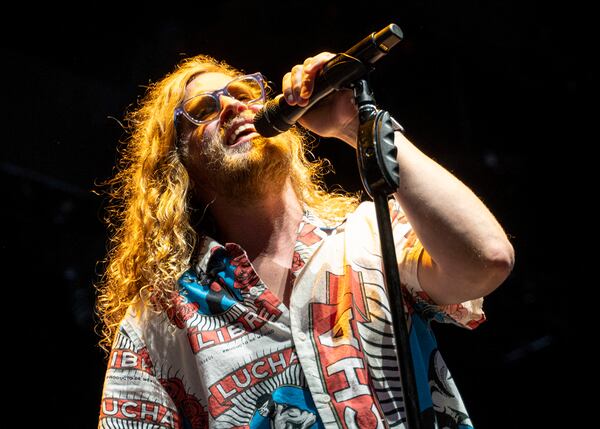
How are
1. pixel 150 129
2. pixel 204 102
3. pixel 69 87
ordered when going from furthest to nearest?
1. pixel 69 87
2. pixel 150 129
3. pixel 204 102

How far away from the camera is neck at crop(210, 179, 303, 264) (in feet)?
5.90

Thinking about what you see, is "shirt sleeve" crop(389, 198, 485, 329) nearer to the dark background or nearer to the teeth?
the teeth

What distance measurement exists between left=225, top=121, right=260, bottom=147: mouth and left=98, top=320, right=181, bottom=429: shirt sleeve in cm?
58

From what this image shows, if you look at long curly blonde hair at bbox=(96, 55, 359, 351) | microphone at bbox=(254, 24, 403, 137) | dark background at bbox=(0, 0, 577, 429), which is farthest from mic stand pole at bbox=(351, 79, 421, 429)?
dark background at bbox=(0, 0, 577, 429)

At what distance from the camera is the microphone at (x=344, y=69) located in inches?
44.2

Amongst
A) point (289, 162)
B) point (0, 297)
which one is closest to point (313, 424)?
point (289, 162)

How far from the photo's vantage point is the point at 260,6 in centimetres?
268

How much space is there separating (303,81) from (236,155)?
59 cm

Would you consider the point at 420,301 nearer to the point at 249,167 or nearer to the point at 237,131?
the point at 249,167

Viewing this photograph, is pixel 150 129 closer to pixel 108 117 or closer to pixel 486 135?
pixel 108 117

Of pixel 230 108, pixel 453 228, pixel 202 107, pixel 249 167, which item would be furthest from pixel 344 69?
pixel 202 107

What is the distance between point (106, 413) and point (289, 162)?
0.79 meters

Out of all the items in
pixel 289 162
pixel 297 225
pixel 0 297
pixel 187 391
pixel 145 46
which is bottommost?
pixel 187 391

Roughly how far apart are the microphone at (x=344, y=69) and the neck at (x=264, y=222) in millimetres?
509
